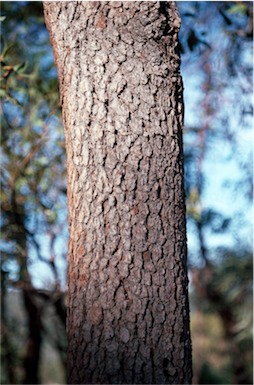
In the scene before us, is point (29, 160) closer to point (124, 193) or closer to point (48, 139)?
point (48, 139)

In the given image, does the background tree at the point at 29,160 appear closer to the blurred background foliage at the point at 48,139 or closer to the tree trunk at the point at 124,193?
the blurred background foliage at the point at 48,139

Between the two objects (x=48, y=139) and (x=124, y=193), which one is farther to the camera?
(x=48, y=139)

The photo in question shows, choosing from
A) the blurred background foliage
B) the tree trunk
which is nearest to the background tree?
the blurred background foliage

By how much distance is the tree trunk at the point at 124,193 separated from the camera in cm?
194

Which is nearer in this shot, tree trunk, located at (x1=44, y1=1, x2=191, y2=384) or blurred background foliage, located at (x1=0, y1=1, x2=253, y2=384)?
tree trunk, located at (x1=44, y1=1, x2=191, y2=384)

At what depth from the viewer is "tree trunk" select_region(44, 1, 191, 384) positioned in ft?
6.35

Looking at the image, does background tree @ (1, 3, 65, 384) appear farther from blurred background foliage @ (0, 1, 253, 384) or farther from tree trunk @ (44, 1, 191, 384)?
tree trunk @ (44, 1, 191, 384)

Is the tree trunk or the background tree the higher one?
the background tree

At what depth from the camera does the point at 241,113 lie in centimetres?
553

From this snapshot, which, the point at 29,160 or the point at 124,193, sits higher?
the point at 29,160

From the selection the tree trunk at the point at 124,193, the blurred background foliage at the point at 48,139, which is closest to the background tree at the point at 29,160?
the blurred background foliage at the point at 48,139

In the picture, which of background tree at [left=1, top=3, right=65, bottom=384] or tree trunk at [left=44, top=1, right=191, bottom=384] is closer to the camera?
tree trunk at [left=44, top=1, right=191, bottom=384]

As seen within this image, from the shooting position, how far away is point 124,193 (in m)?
2.02

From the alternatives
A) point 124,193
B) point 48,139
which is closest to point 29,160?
point 48,139
